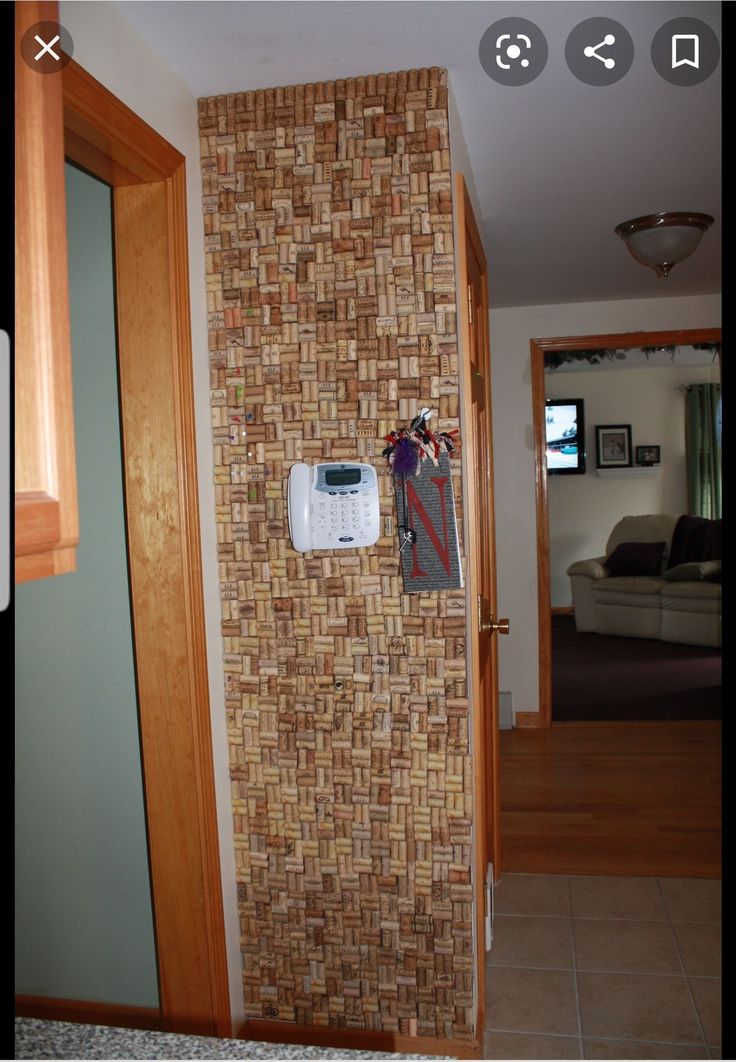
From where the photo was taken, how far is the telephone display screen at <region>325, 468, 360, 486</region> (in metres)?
2.14

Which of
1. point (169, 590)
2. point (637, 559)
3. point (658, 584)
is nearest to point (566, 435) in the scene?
point (637, 559)

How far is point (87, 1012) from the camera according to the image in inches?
95.1

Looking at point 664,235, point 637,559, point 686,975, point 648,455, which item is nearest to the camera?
point 686,975

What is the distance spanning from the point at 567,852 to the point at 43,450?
310 cm

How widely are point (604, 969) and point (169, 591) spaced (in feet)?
5.96

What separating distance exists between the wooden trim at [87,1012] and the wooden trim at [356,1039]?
28 cm

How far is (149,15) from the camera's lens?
70.4 inches

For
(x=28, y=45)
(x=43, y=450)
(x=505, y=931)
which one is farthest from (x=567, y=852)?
(x=28, y=45)

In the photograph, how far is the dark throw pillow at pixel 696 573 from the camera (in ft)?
23.8

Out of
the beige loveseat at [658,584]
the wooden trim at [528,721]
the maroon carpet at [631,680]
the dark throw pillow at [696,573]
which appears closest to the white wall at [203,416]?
the wooden trim at [528,721]

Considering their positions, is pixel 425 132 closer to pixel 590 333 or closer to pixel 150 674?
pixel 150 674

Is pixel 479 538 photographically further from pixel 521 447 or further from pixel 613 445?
pixel 613 445

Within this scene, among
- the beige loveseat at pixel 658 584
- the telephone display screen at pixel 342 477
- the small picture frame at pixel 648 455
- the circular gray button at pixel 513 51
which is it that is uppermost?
the circular gray button at pixel 513 51

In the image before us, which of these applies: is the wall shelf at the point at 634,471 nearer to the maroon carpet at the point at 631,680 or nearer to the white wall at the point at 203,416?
the maroon carpet at the point at 631,680
